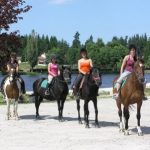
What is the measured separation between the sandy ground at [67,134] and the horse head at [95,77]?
1544 mm

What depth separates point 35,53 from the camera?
172000mm

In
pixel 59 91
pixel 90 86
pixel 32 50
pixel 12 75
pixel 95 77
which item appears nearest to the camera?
pixel 95 77

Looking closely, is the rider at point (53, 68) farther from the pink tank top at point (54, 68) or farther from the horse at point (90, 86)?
the horse at point (90, 86)

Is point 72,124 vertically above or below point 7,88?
below

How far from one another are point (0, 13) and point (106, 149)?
16119 millimetres

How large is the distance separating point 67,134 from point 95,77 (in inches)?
103

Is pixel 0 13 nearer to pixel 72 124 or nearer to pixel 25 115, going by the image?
pixel 25 115

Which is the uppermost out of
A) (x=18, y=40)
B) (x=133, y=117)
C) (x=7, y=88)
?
(x=18, y=40)

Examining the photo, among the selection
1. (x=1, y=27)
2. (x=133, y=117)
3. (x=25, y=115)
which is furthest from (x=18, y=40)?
(x=133, y=117)

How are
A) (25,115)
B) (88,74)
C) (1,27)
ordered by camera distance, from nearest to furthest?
(88,74), (25,115), (1,27)

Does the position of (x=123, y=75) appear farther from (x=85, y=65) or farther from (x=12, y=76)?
(x=12, y=76)

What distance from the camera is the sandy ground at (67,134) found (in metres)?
13.3

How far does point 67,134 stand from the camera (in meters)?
15.5

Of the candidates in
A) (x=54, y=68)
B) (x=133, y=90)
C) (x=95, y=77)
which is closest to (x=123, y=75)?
(x=133, y=90)
